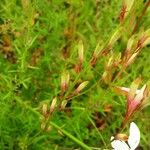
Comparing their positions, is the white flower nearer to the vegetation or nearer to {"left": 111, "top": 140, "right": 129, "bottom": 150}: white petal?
{"left": 111, "top": 140, "right": 129, "bottom": 150}: white petal

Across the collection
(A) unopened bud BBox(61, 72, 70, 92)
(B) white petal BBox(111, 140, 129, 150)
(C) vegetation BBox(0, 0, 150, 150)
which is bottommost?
(C) vegetation BBox(0, 0, 150, 150)

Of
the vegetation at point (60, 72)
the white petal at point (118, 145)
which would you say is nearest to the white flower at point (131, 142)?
the white petal at point (118, 145)

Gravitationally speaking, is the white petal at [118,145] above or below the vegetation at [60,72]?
above

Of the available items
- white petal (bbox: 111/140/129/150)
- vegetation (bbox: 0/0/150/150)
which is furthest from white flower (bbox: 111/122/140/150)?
vegetation (bbox: 0/0/150/150)

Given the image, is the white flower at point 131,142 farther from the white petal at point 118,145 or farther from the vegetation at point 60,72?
the vegetation at point 60,72

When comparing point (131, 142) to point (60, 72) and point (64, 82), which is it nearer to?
point (64, 82)

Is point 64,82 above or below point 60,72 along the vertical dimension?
above

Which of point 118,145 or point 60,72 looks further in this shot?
point 60,72

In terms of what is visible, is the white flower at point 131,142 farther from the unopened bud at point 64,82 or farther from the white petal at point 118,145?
the unopened bud at point 64,82

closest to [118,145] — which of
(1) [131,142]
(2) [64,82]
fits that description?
(1) [131,142]

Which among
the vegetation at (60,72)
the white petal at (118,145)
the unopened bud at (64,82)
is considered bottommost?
the vegetation at (60,72)

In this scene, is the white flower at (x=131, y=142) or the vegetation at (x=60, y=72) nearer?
the white flower at (x=131, y=142)
